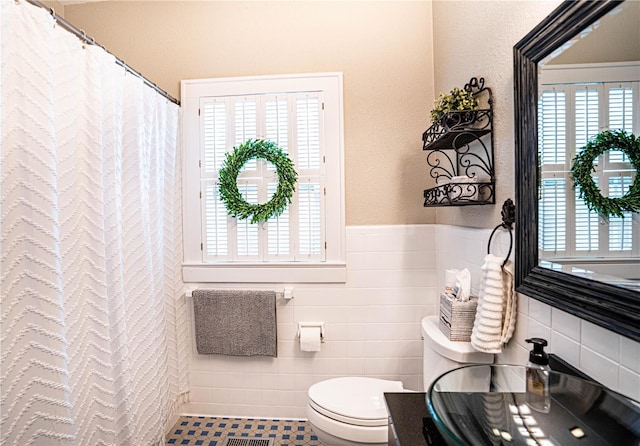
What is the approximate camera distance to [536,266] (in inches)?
43.5

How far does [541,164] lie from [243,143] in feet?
5.57

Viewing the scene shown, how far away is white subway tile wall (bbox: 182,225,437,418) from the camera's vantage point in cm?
224

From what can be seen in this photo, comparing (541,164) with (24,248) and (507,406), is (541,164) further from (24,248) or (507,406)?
(24,248)

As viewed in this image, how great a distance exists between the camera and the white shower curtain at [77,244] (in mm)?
1155

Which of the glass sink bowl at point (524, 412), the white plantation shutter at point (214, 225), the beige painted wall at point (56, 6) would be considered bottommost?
the glass sink bowl at point (524, 412)

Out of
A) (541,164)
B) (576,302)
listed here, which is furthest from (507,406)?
(541,164)

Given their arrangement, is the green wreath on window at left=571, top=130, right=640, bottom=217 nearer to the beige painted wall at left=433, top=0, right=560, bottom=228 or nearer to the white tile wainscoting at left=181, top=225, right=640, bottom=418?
the beige painted wall at left=433, top=0, right=560, bottom=228

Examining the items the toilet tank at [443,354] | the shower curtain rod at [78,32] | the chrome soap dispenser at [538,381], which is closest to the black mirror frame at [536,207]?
the chrome soap dispenser at [538,381]

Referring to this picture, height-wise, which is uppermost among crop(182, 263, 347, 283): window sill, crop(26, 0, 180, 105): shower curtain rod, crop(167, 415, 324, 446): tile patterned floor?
crop(26, 0, 180, 105): shower curtain rod

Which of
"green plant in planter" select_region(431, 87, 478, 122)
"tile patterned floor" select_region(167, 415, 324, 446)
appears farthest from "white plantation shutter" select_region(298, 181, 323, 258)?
"tile patterned floor" select_region(167, 415, 324, 446)

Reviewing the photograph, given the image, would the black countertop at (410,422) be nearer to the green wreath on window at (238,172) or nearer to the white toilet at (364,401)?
the white toilet at (364,401)

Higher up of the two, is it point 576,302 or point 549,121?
point 549,121

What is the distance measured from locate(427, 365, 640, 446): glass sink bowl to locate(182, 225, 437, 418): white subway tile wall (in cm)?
127

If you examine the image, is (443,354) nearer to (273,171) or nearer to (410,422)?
(410,422)
